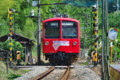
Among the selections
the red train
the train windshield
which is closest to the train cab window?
the red train

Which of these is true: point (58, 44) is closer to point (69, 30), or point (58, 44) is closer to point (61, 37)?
point (61, 37)

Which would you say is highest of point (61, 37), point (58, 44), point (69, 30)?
point (69, 30)

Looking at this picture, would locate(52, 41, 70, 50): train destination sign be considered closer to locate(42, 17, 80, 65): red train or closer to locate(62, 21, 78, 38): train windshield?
locate(42, 17, 80, 65): red train

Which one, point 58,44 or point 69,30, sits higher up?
point 69,30

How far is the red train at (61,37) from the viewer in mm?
21094

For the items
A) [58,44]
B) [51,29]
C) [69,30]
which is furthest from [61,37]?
[51,29]

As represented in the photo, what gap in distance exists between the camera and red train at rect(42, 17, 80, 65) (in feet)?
69.2

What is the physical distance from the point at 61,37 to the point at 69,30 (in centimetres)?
63

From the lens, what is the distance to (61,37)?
831 inches

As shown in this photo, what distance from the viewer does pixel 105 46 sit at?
7.87 m

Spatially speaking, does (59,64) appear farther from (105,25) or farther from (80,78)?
(105,25)

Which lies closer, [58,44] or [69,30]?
[58,44]

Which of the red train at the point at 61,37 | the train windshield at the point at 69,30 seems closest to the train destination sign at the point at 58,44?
the red train at the point at 61,37

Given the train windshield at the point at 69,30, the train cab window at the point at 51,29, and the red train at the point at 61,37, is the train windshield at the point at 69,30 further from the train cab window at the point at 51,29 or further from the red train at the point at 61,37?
the train cab window at the point at 51,29
